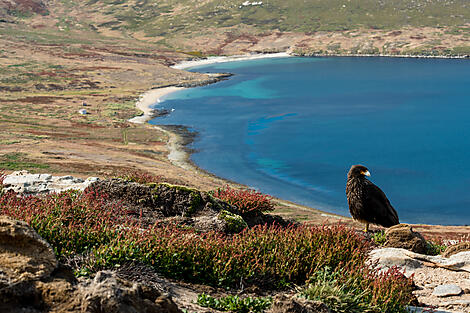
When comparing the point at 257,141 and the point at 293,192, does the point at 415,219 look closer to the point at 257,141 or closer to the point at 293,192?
→ the point at 293,192

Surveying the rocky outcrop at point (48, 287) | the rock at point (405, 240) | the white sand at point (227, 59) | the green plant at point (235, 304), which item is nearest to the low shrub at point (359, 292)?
the green plant at point (235, 304)

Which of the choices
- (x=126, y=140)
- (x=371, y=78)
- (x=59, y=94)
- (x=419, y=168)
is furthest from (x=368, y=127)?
(x=59, y=94)

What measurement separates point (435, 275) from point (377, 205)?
10.3 ft

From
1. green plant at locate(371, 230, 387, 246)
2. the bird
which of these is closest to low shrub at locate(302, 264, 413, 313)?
the bird

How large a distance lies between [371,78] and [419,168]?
222 ft

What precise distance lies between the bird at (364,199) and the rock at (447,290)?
3.88 m

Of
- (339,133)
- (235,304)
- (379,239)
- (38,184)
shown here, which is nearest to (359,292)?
(235,304)

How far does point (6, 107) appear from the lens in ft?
223

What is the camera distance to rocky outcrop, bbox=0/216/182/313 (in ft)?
14.8

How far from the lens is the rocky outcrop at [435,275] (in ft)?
27.7

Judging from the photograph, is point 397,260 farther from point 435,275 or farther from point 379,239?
point 379,239

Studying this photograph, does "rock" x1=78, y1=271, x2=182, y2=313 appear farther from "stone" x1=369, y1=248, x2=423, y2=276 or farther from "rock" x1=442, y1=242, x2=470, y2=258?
"rock" x1=442, y1=242, x2=470, y2=258

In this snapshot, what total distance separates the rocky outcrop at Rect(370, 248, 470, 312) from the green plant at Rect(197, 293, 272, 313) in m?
2.62

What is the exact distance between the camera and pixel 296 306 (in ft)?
18.9
